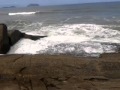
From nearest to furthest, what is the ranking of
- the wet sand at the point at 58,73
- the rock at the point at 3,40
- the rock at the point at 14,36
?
the wet sand at the point at 58,73 → the rock at the point at 3,40 → the rock at the point at 14,36

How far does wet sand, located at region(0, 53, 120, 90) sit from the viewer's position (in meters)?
4.82

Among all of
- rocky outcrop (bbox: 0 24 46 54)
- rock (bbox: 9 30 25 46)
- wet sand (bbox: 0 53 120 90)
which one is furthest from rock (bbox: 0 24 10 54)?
wet sand (bbox: 0 53 120 90)

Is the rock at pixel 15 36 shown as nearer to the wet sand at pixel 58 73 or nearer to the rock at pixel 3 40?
the rock at pixel 3 40

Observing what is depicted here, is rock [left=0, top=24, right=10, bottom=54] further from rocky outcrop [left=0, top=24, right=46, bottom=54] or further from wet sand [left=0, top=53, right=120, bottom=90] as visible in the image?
wet sand [left=0, top=53, right=120, bottom=90]

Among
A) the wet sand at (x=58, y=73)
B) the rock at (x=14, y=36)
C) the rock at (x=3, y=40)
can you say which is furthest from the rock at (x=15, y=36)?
the wet sand at (x=58, y=73)

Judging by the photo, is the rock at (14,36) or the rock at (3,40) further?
the rock at (14,36)

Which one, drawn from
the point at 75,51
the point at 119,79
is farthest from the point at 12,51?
the point at 119,79

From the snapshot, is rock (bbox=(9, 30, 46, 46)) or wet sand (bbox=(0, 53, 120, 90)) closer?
wet sand (bbox=(0, 53, 120, 90))

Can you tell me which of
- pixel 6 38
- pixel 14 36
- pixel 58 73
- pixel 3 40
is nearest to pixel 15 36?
pixel 14 36

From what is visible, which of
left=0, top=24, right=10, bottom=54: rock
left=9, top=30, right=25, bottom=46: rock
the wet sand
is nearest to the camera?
the wet sand

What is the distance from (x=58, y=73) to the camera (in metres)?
5.25

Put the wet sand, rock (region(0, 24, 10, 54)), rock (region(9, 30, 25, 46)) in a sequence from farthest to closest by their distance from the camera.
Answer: rock (region(9, 30, 25, 46)) → rock (region(0, 24, 10, 54)) → the wet sand

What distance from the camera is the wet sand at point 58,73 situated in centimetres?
482

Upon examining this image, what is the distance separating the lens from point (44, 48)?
12461 mm
